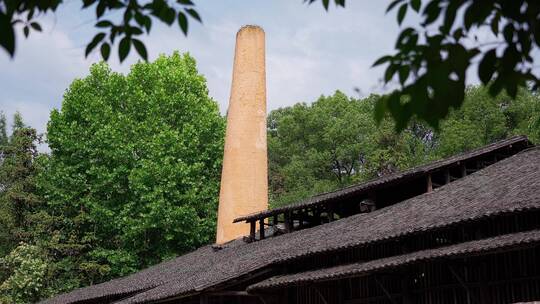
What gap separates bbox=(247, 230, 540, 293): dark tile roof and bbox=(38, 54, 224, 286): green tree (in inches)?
723

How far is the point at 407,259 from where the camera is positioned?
1470cm

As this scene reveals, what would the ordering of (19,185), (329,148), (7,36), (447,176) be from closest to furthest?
A: (7,36) < (447,176) < (19,185) < (329,148)

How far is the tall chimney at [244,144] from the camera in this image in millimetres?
31922

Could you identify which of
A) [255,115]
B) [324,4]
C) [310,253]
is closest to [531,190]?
[310,253]

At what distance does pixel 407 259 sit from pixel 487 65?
447 inches

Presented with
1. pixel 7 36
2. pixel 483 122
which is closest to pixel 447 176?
pixel 7 36

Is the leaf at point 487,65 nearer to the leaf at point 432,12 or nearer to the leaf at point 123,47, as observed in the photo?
the leaf at point 432,12

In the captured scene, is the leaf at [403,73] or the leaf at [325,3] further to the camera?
the leaf at [325,3]

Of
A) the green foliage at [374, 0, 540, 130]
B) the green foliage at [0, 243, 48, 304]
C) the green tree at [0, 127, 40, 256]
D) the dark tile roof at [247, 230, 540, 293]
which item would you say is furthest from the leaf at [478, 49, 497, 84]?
the green tree at [0, 127, 40, 256]

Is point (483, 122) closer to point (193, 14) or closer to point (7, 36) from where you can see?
point (193, 14)

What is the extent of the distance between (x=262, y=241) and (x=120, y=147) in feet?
45.5

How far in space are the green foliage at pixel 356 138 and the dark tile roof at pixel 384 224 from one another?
18.1 metres

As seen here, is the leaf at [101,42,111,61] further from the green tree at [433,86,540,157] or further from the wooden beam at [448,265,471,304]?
the green tree at [433,86,540,157]

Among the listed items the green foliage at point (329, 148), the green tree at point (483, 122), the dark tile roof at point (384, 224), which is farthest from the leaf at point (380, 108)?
the green tree at point (483, 122)
